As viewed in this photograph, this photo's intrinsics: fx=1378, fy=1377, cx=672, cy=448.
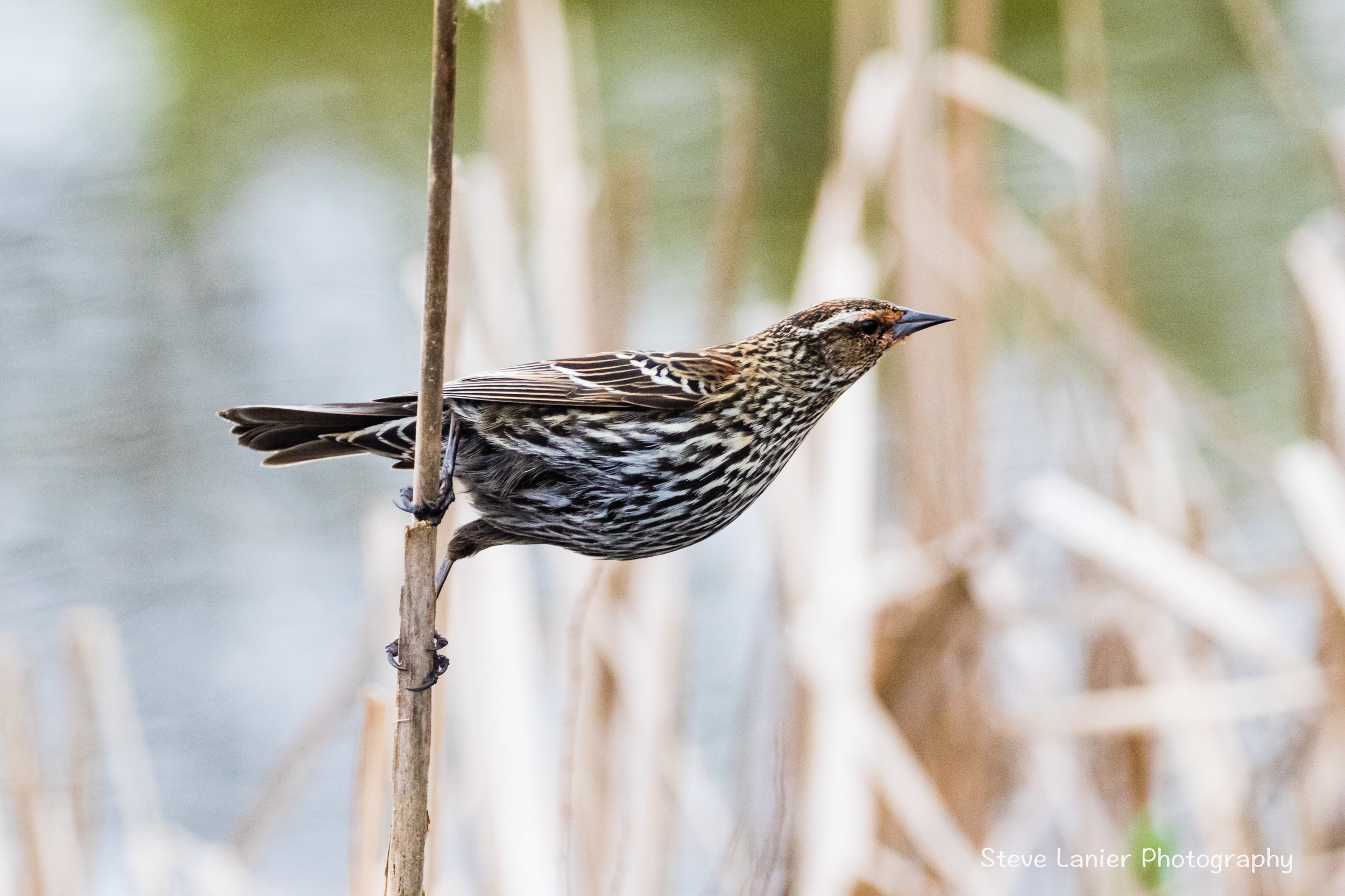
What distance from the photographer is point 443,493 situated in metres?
1.82

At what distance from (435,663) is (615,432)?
465 millimetres

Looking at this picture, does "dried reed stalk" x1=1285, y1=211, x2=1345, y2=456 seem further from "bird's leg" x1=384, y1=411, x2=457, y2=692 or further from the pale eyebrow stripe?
"bird's leg" x1=384, y1=411, x2=457, y2=692

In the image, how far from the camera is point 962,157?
11.5 feet

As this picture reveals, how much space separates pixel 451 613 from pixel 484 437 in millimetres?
786

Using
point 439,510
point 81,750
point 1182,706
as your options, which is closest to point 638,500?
point 439,510

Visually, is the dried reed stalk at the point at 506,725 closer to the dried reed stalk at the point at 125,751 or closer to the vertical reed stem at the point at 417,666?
the dried reed stalk at the point at 125,751

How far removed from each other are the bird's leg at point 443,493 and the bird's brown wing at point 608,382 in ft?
0.20

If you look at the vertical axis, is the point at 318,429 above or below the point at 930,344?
below

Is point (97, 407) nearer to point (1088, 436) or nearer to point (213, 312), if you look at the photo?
point (213, 312)

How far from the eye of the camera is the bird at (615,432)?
6.56 ft

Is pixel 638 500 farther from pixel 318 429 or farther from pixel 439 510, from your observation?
pixel 318 429

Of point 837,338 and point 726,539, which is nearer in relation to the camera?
point 837,338

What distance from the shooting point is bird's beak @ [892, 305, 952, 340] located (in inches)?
77.7

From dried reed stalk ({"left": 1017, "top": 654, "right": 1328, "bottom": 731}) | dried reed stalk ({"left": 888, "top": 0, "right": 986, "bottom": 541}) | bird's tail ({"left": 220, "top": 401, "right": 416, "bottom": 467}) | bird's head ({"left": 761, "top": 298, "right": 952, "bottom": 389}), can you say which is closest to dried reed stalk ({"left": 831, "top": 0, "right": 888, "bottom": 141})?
dried reed stalk ({"left": 888, "top": 0, "right": 986, "bottom": 541})
